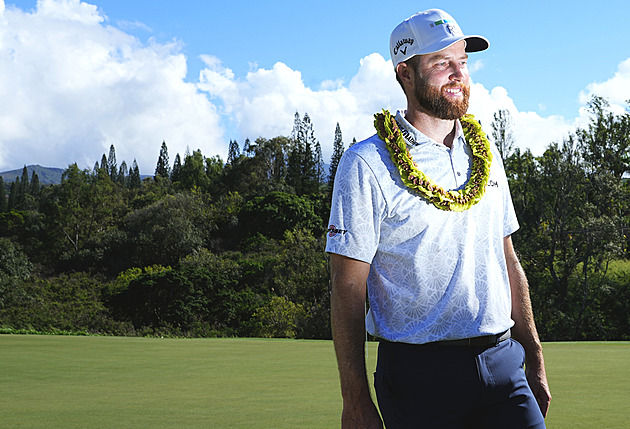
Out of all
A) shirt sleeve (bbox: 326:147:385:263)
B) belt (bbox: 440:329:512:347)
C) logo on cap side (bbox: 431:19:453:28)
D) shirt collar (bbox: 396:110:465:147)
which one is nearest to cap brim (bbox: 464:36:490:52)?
logo on cap side (bbox: 431:19:453:28)

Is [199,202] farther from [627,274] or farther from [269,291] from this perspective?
[627,274]

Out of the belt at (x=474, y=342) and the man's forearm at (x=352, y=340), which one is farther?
the belt at (x=474, y=342)

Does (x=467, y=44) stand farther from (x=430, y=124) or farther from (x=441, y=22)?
(x=430, y=124)

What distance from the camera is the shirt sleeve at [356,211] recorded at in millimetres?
2414

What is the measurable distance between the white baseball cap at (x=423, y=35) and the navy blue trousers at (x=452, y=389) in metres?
1.12

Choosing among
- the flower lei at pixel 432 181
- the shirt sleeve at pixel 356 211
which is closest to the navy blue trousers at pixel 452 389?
the shirt sleeve at pixel 356 211

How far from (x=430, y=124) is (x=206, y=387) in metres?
5.60

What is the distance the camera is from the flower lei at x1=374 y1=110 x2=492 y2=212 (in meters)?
2.54

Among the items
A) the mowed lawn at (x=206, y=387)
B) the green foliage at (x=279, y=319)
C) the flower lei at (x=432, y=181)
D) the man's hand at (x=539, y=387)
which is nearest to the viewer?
the flower lei at (x=432, y=181)

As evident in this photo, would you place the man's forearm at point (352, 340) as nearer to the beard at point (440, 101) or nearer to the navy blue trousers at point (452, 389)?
the navy blue trousers at point (452, 389)

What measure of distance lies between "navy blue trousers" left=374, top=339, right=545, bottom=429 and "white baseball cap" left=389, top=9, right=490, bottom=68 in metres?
1.12

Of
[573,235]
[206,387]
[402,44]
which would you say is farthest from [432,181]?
[573,235]

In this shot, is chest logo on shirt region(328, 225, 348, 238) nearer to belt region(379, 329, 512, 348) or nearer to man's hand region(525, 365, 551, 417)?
belt region(379, 329, 512, 348)

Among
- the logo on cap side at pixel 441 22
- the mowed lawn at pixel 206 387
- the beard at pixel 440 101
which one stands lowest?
the mowed lawn at pixel 206 387
